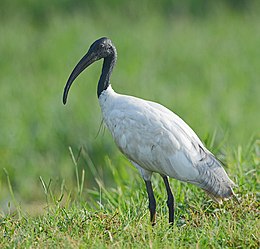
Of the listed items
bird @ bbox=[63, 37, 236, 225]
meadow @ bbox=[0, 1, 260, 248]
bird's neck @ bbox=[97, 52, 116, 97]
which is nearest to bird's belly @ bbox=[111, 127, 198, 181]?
bird @ bbox=[63, 37, 236, 225]

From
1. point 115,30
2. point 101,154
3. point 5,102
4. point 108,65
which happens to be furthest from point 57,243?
point 115,30

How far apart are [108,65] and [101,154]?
333 cm

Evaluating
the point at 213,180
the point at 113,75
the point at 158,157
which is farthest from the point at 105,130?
the point at 213,180

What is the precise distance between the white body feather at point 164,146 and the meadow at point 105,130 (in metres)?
0.25

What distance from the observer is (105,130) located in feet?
30.0

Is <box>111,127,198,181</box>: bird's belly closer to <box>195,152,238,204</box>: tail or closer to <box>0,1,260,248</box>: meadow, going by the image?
<box>195,152,238,204</box>: tail

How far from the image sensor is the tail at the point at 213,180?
201 inches

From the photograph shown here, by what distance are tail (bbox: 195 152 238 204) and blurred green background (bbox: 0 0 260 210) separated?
1.15m

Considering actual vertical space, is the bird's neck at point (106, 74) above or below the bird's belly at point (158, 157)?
above

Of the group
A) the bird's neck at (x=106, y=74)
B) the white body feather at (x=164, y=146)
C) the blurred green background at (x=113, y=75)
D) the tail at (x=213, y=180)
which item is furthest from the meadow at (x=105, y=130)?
the bird's neck at (x=106, y=74)

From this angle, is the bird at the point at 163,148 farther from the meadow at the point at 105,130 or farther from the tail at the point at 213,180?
the meadow at the point at 105,130

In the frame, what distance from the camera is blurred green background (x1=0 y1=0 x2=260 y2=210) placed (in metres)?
8.70

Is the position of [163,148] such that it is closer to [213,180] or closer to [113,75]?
[213,180]

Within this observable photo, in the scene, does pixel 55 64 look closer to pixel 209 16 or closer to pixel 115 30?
pixel 115 30
